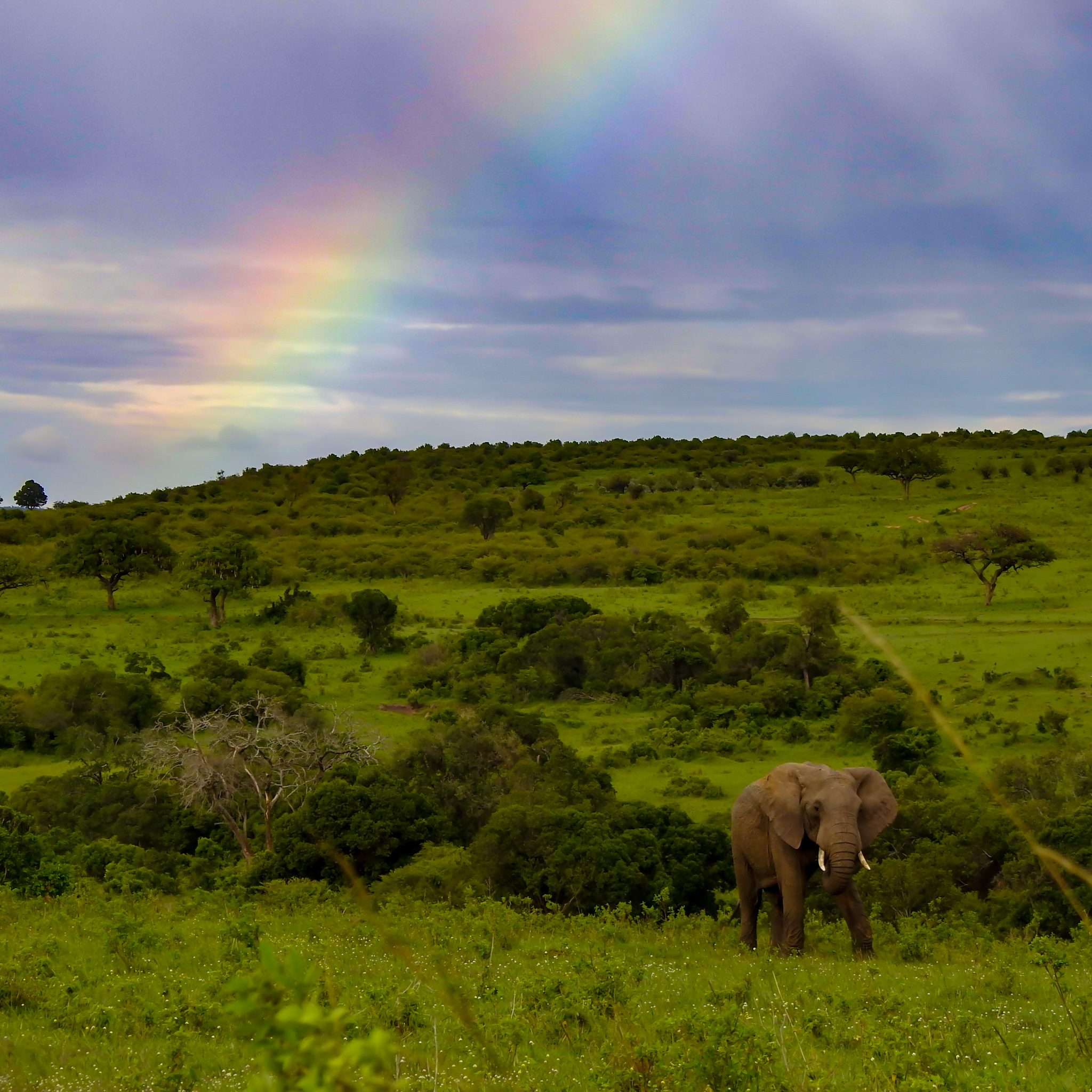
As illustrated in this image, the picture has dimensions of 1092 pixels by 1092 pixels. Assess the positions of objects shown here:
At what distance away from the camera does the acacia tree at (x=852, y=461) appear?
79456 mm

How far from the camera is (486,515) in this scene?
71.4m

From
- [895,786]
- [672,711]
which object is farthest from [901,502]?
[895,786]

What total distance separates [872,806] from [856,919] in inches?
45.5

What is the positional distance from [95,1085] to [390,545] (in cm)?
6310

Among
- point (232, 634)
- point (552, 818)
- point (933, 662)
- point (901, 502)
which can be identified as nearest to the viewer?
point (552, 818)

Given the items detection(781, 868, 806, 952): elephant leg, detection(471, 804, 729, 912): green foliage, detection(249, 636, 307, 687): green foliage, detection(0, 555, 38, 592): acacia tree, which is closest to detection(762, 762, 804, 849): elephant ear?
detection(781, 868, 806, 952): elephant leg

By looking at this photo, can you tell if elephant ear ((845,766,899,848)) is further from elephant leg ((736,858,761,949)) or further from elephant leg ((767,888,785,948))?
elephant leg ((736,858,761,949))

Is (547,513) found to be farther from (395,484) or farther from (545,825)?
(545,825)

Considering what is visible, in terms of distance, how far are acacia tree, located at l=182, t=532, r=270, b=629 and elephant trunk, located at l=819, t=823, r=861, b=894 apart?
36.8 meters

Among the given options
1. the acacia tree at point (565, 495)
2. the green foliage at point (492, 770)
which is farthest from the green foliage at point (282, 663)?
the acacia tree at point (565, 495)

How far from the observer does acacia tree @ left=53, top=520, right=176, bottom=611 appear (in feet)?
160

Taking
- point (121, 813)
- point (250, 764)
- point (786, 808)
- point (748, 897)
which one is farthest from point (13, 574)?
point (786, 808)

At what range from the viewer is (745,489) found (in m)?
84.4

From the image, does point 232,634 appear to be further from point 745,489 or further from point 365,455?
point 365,455
